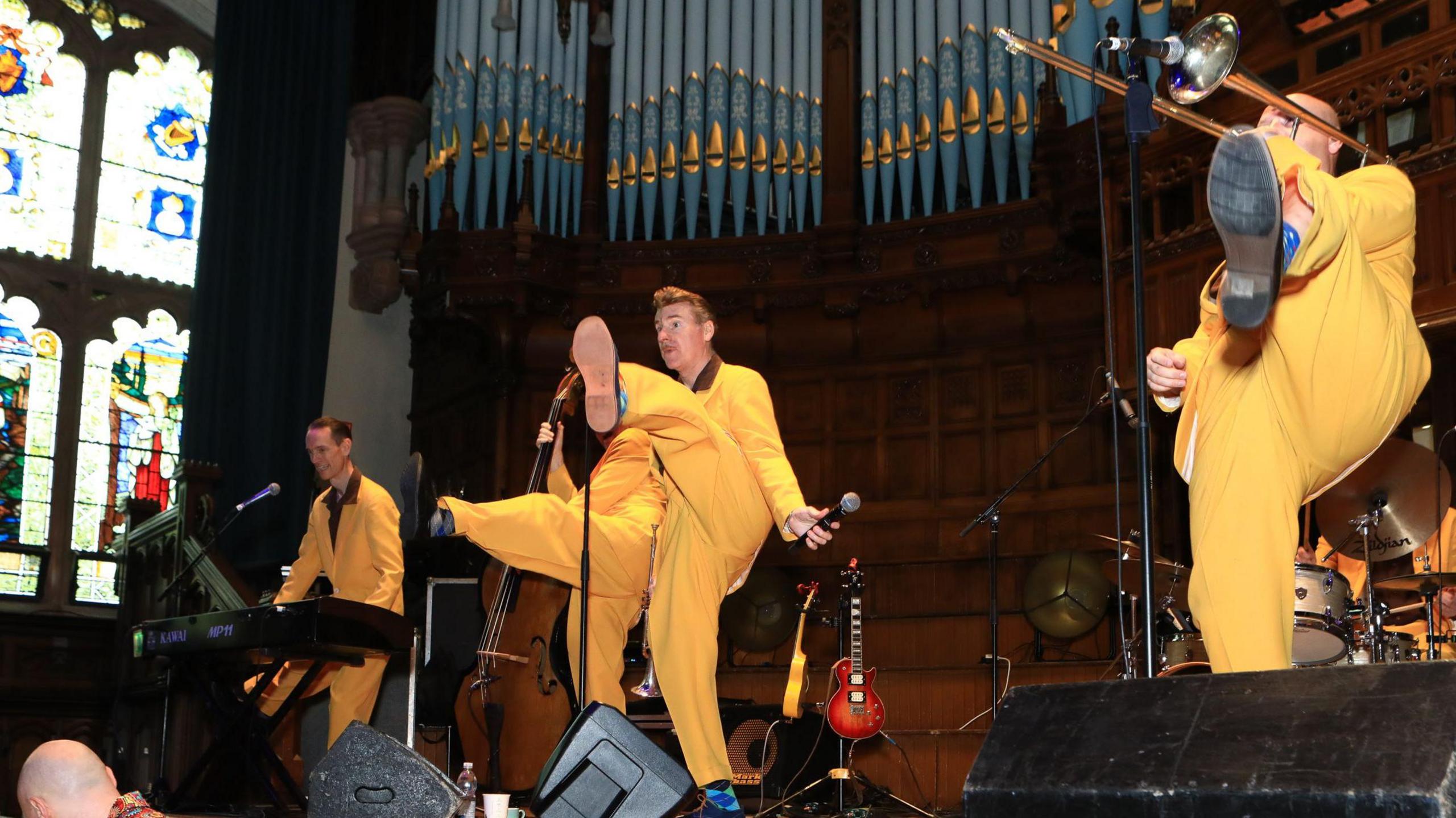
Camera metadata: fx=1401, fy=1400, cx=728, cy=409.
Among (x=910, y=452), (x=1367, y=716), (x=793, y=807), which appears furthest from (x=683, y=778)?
(x=910, y=452)

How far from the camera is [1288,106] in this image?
10.3 feet

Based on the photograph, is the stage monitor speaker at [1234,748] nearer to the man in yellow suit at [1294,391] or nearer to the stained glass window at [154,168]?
the man in yellow suit at [1294,391]

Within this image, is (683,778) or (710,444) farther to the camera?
(710,444)

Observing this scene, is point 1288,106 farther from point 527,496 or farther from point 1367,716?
point 527,496

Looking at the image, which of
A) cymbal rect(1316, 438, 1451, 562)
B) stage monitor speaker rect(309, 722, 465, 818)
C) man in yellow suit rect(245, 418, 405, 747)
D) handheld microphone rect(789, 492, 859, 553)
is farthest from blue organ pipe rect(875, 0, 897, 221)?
stage monitor speaker rect(309, 722, 465, 818)

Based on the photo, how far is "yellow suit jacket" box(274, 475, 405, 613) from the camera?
6.29 metres

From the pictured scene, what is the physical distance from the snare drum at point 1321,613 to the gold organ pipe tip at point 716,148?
17.0 feet

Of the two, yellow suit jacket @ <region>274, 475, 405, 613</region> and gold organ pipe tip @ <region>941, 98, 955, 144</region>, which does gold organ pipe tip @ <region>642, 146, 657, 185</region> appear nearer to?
gold organ pipe tip @ <region>941, 98, 955, 144</region>

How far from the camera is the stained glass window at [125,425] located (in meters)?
10.6

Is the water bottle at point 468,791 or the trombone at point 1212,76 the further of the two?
the water bottle at point 468,791

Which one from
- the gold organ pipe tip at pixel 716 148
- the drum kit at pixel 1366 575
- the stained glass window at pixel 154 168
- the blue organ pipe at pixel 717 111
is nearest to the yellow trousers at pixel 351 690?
the drum kit at pixel 1366 575

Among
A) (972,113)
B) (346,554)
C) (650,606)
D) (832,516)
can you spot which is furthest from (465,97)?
(832,516)

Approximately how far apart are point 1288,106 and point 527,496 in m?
2.90

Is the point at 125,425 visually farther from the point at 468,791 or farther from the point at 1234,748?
the point at 1234,748
